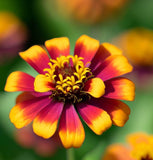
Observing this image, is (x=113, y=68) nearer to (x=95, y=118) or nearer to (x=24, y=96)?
(x=95, y=118)

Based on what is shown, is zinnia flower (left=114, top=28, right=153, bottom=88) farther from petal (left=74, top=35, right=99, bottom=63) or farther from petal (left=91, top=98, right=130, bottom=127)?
petal (left=91, top=98, right=130, bottom=127)

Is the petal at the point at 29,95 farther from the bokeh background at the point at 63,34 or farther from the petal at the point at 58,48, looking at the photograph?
the bokeh background at the point at 63,34

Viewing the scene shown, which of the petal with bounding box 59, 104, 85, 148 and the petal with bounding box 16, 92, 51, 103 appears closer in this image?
the petal with bounding box 59, 104, 85, 148

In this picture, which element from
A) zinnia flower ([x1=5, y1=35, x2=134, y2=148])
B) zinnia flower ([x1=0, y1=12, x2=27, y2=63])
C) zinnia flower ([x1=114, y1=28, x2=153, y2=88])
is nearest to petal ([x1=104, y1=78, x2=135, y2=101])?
zinnia flower ([x1=5, y1=35, x2=134, y2=148])

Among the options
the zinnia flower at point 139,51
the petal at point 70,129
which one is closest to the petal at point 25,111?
the petal at point 70,129

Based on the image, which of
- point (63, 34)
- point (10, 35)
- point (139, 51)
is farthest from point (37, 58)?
point (63, 34)

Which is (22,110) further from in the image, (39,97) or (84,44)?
(84,44)

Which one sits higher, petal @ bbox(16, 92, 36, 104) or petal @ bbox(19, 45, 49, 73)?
petal @ bbox(19, 45, 49, 73)
